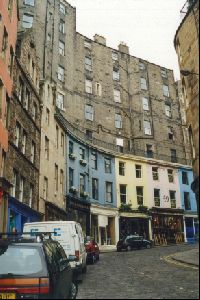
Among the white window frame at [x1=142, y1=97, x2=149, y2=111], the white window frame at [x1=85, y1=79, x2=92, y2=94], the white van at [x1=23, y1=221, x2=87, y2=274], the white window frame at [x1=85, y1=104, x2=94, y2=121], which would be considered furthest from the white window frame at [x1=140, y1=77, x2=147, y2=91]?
the white van at [x1=23, y1=221, x2=87, y2=274]

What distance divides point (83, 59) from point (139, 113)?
11.2 m

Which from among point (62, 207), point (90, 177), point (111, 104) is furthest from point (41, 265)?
point (111, 104)

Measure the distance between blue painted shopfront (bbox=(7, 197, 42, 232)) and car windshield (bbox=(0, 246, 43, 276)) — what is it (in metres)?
12.6

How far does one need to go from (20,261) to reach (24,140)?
725 inches

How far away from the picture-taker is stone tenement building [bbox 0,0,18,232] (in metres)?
19.0

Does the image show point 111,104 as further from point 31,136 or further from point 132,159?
point 31,136

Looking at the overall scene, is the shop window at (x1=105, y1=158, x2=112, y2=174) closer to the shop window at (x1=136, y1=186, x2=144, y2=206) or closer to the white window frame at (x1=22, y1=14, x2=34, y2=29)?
the shop window at (x1=136, y1=186, x2=144, y2=206)

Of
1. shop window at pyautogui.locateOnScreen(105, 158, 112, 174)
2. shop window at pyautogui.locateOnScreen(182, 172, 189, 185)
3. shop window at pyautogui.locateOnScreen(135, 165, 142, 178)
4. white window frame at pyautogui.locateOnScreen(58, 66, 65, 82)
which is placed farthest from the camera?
shop window at pyautogui.locateOnScreen(182, 172, 189, 185)

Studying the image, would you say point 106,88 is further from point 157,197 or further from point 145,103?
point 157,197

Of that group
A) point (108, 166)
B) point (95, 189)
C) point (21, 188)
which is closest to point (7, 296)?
point (21, 188)

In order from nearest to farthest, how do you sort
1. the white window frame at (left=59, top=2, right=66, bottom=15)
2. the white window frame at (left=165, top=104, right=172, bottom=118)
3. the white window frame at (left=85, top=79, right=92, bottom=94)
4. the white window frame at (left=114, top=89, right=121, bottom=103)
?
the white window frame at (left=85, top=79, right=92, bottom=94)
the white window frame at (left=59, top=2, right=66, bottom=15)
the white window frame at (left=114, top=89, right=121, bottom=103)
the white window frame at (left=165, top=104, right=172, bottom=118)

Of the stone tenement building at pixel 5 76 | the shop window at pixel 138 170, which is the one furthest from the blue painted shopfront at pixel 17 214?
the shop window at pixel 138 170

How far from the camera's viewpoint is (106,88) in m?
49.7

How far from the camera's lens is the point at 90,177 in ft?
132
